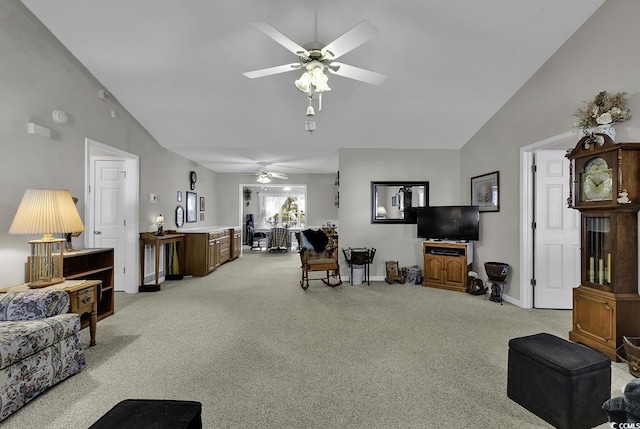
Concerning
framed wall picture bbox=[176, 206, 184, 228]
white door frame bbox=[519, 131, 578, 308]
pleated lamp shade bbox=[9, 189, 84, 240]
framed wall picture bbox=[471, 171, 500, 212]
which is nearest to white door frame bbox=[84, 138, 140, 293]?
framed wall picture bbox=[176, 206, 184, 228]

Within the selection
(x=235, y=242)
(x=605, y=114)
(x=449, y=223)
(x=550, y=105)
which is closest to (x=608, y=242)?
(x=605, y=114)

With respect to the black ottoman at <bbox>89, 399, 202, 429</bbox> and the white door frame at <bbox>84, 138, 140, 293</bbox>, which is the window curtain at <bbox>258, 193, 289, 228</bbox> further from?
the black ottoman at <bbox>89, 399, 202, 429</bbox>

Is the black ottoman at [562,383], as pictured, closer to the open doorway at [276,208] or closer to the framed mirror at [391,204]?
the framed mirror at [391,204]

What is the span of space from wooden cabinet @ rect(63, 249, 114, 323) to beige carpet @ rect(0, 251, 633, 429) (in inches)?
7.6

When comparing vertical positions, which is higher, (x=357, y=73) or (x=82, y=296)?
(x=357, y=73)

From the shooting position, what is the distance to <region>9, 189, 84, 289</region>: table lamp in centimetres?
270

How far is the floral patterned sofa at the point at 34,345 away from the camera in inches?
76.6

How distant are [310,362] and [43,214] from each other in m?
2.61

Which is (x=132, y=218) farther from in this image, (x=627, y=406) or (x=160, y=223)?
(x=627, y=406)

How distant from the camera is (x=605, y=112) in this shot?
281 cm

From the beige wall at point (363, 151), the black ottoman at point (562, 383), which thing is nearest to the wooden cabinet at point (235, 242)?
the beige wall at point (363, 151)

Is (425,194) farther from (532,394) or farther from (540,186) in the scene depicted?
(532,394)

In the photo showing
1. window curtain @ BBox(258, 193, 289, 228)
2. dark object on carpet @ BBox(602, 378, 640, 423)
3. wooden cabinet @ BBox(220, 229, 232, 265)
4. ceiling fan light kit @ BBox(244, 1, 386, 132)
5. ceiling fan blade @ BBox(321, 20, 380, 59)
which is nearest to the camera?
dark object on carpet @ BBox(602, 378, 640, 423)

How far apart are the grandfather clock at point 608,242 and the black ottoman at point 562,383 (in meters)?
1.17
